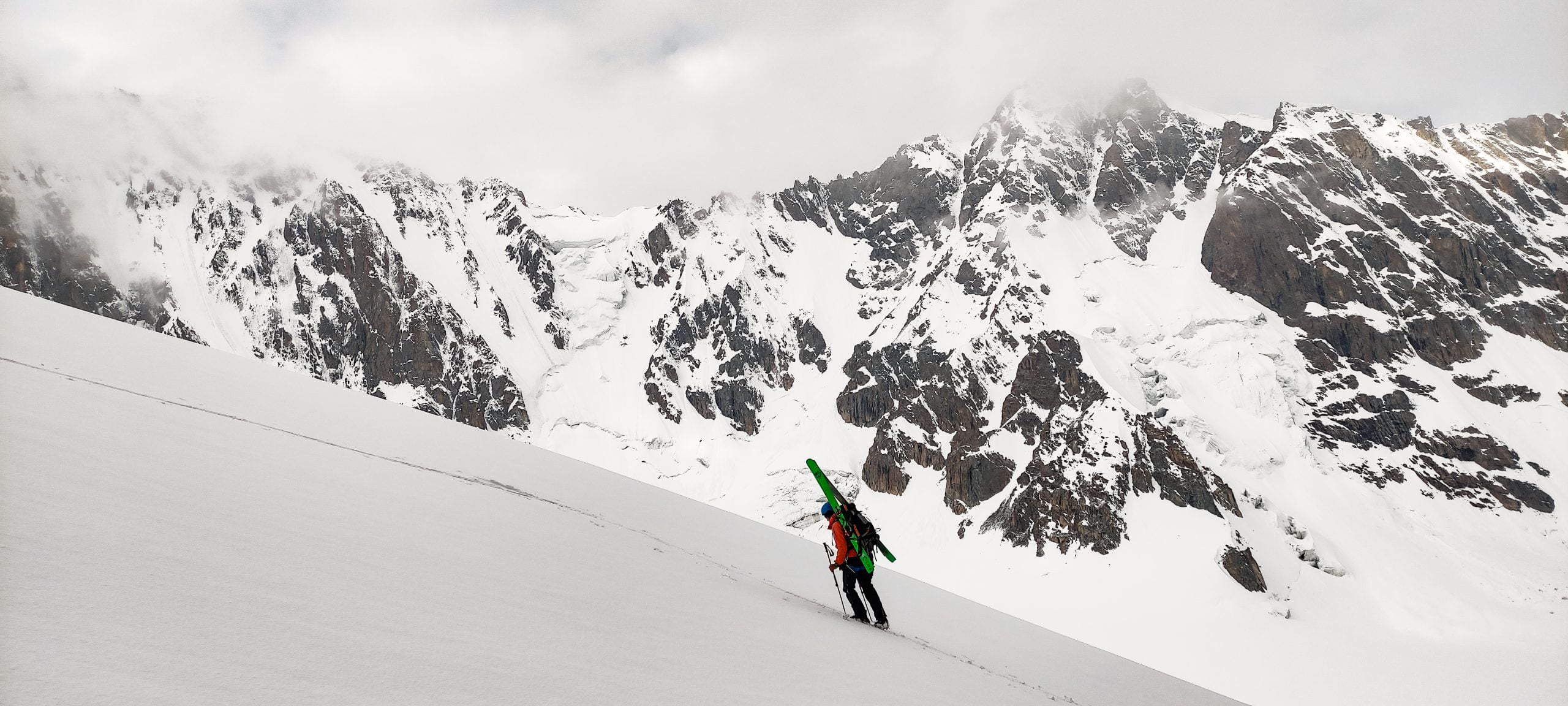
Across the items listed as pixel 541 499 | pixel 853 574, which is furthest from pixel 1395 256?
pixel 541 499

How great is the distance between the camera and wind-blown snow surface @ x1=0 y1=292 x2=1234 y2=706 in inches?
126

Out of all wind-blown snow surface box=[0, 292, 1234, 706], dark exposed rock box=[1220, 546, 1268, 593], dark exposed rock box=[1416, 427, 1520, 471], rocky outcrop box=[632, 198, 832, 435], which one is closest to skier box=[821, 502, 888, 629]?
wind-blown snow surface box=[0, 292, 1234, 706]

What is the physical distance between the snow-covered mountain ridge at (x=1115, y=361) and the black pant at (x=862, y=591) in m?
95.4

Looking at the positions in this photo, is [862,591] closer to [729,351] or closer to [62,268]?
[729,351]

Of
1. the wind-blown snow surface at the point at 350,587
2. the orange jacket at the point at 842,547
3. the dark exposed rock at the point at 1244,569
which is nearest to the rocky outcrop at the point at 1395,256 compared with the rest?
the dark exposed rock at the point at 1244,569

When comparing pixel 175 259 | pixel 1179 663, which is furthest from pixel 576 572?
pixel 175 259

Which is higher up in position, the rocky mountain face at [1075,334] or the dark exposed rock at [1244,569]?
the rocky mountain face at [1075,334]

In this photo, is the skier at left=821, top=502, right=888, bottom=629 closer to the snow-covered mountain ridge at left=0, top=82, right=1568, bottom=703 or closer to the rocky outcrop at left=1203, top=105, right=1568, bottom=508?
the snow-covered mountain ridge at left=0, top=82, right=1568, bottom=703

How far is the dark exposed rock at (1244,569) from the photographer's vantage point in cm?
9831

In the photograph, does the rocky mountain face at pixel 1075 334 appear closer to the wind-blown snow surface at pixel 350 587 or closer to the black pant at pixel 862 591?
the black pant at pixel 862 591

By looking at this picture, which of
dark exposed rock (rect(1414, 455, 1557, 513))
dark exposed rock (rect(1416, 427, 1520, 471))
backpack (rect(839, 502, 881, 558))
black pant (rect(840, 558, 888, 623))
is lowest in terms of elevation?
black pant (rect(840, 558, 888, 623))

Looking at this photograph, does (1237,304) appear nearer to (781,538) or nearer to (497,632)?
(781,538)

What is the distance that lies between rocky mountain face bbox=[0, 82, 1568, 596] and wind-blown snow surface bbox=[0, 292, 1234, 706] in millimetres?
111506

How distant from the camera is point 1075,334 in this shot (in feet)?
463
